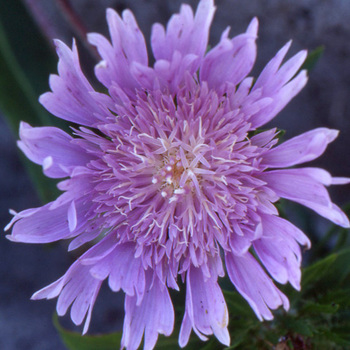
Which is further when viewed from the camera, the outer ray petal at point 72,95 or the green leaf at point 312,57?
the green leaf at point 312,57

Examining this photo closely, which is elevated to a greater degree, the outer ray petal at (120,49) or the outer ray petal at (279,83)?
the outer ray petal at (120,49)

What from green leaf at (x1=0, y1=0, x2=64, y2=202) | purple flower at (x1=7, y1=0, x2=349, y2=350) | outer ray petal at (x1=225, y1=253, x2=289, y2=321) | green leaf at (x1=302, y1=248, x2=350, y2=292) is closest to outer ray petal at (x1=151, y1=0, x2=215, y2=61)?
purple flower at (x1=7, y1=0, x2=349, y2=350)

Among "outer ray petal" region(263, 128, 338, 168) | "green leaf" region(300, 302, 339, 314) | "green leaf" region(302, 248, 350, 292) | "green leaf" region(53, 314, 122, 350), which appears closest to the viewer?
"outer ray petal" region(263, 128, 338, 168)

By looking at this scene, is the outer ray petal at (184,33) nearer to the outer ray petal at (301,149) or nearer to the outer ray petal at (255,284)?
the outer ray petal at (301,149)

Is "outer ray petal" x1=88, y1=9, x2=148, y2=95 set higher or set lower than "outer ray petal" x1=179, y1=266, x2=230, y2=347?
higher

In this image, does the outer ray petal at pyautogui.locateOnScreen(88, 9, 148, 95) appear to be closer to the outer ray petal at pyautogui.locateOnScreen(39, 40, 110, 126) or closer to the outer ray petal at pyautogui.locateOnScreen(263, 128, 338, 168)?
the outer ray petal at pyautogui.locateOnScreen(39, 40, 110, 126)

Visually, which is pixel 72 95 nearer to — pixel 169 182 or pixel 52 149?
pixel 52 149

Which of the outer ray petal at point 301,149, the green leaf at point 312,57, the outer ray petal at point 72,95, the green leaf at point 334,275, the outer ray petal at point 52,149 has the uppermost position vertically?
the outer ray petal at point 72,95

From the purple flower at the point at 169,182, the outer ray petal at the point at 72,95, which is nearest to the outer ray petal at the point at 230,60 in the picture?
the purple flower at the point at 169,182
